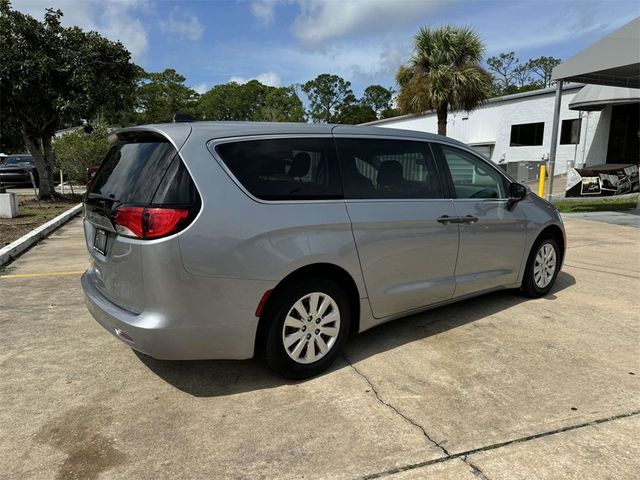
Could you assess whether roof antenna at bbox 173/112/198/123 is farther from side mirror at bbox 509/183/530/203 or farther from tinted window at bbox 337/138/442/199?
side mirror at bbox 509/183/530/203

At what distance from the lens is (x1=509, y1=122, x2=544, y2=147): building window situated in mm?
24688

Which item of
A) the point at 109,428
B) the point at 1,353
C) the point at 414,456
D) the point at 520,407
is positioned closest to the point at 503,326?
the point at 520,407

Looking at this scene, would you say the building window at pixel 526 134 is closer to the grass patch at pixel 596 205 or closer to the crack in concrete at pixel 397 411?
the grass patch at pixel 596 205

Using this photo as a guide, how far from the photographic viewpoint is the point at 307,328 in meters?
3.34

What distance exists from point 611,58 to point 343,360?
1007 centimetres

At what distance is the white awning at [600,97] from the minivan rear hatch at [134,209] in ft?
65.2

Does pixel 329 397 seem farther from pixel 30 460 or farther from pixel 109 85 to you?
pixel 109 85

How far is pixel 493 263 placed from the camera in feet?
15.0

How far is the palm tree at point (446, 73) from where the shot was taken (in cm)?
1839

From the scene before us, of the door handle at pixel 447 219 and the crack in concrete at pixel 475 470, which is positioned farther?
the door handle at pixel 447 219

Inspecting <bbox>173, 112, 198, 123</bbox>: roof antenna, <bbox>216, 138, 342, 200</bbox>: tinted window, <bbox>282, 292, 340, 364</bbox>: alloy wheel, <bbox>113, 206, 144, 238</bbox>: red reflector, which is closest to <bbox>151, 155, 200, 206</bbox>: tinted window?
<bbox>113, 206, 144, 238</bbox>: red reflector

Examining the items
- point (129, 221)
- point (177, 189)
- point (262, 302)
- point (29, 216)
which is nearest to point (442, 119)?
point (29, 216)

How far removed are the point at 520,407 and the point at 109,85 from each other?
14.1 meters

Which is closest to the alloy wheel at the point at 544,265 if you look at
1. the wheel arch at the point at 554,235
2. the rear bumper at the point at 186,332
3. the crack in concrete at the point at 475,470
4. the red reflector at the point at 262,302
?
the wheel arch at the point at 554,235
